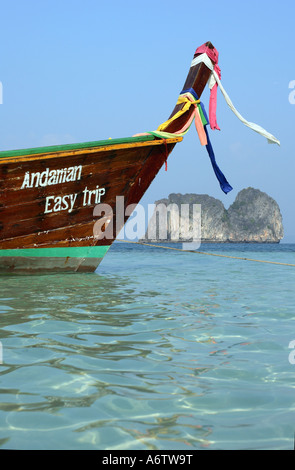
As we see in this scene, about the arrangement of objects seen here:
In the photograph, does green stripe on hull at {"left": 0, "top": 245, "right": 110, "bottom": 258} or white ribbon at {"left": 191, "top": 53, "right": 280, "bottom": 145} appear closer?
green stripe on hull at {"left": 0, "top": 245, "right": 110, "bottom": 258}

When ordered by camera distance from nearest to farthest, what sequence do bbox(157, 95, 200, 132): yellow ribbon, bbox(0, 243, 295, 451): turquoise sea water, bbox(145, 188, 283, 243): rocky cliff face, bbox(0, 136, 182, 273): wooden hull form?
bbox(0, 243, 295, 451): turquoise sea water → bbox(0, 136, 182, 273): wooden hull → bbox(157, 95, 200, 132): yellow ribbon → bbox(145, 188, 283, 243): rocky cliff face

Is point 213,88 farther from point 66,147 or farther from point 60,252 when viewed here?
point 60,252

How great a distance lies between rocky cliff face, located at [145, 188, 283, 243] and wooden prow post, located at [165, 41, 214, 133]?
110656 mm

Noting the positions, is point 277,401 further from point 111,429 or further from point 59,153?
point 59,153

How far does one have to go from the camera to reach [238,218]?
130m

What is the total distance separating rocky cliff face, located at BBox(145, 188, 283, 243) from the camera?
406ft

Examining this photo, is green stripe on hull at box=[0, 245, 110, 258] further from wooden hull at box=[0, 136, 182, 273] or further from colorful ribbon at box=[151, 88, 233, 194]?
colorful ribbon at box=[151, 88, 233, 194]

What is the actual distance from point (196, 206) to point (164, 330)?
123291mm

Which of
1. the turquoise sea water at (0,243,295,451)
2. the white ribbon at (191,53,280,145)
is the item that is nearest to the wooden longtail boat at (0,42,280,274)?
the white ribbon at (191,53,280,145)

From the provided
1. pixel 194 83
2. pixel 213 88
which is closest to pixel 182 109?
pixel 194 83

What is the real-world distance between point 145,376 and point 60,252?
17.4 feet

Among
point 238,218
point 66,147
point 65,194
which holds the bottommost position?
point 65,194
